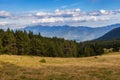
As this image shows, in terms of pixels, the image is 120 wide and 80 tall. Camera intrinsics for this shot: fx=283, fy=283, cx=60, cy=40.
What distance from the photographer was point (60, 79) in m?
22.9

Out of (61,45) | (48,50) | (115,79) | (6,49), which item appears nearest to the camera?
(115,79)

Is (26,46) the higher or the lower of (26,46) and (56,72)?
the lower

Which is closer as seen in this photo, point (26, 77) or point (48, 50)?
point (26, 77)

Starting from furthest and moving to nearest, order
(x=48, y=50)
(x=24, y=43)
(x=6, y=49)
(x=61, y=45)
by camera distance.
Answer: (x=61, y=45) → (x=48, y=50) → (x=24, y=43) → (x=6, y=49)

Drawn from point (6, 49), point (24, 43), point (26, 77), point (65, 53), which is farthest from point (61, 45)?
point (26, 77)

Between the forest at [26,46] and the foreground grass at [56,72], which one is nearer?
the foreground grass at [56,72]

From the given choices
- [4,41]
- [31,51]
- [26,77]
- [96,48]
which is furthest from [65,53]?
[26,77]

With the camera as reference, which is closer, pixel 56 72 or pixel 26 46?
pixel 56 72

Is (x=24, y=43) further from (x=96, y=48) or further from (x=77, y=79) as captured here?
(x=77, y=79)

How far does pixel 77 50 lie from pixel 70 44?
5416 mm

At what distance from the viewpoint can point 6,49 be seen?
117 meters

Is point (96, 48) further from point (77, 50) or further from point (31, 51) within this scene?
point (31, 51)

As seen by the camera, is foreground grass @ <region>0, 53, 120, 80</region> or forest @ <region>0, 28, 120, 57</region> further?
forest @ <region>0, 28, 120, 57</region>

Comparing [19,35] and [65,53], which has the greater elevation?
[19,35]
